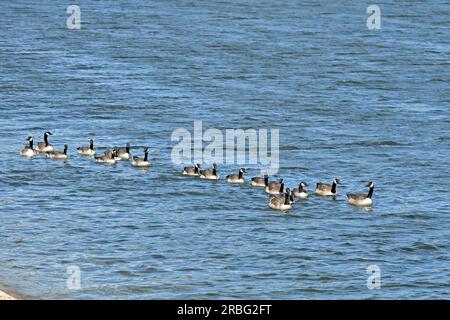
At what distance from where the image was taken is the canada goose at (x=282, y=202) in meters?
39.7

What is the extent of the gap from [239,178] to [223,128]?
8369 mm

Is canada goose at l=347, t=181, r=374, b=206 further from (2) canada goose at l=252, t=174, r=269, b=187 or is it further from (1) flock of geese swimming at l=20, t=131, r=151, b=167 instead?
(1) flock of geese swimming at l=20, t=131, r=151, b=167

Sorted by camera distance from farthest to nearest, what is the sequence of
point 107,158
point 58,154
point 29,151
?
point 29,151 → point 58,154 → point 107,158

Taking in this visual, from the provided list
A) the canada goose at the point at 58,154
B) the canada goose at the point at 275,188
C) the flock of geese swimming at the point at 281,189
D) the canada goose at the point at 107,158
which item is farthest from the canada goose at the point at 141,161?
the canada goose at the point at 275,188

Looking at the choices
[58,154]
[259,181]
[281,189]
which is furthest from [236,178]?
[58,154]

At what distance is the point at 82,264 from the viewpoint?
33812 millimetres

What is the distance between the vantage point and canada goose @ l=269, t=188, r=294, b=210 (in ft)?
130

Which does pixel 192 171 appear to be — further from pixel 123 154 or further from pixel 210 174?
pixel 123 154

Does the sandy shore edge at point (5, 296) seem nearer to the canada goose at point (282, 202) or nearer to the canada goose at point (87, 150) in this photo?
the canada goose at point (282, 202)

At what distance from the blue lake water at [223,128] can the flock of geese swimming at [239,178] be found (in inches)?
13.8

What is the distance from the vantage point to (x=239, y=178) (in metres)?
42.7

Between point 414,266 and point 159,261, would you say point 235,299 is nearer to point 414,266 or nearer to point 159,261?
point 159,261

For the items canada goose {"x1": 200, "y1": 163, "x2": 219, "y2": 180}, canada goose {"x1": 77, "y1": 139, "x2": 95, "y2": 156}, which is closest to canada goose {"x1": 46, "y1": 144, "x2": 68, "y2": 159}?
canada goose {"x1": 77, "y1": 139, "x2": 95, "y2": 156}
